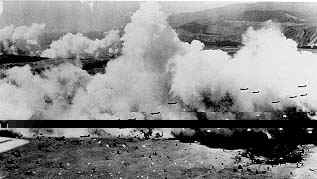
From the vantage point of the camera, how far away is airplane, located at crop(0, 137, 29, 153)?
684cm

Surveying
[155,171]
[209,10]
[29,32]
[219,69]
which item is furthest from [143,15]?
[155,171]

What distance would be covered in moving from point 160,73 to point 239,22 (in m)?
1.74

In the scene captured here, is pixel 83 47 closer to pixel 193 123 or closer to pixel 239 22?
pixel 239 22

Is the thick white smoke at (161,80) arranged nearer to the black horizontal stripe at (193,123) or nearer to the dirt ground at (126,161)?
the dirt ground at (126,161)

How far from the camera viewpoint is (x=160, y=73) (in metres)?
6.85

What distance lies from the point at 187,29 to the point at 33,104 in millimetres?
3195

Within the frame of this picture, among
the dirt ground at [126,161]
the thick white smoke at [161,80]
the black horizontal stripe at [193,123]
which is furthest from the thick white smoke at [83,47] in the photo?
the black horizontal stripe at [193,123]

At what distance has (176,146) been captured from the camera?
700 centimetres

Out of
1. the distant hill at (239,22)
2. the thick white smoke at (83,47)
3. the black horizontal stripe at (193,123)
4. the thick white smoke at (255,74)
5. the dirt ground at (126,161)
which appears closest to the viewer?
the black horizontal stripe at (193,123)

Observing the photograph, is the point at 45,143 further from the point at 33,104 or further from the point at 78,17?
the point at 78,17

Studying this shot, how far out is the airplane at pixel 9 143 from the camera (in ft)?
22.4

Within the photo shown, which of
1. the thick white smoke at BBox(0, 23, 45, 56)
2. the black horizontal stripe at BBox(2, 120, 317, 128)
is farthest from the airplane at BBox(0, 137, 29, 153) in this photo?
the black horizontal stripe at BBox(2, 120, 317, 128)

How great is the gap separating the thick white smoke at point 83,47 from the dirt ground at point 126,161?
1.72 meters

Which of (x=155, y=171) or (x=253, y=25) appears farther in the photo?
(x=253, y=25)
